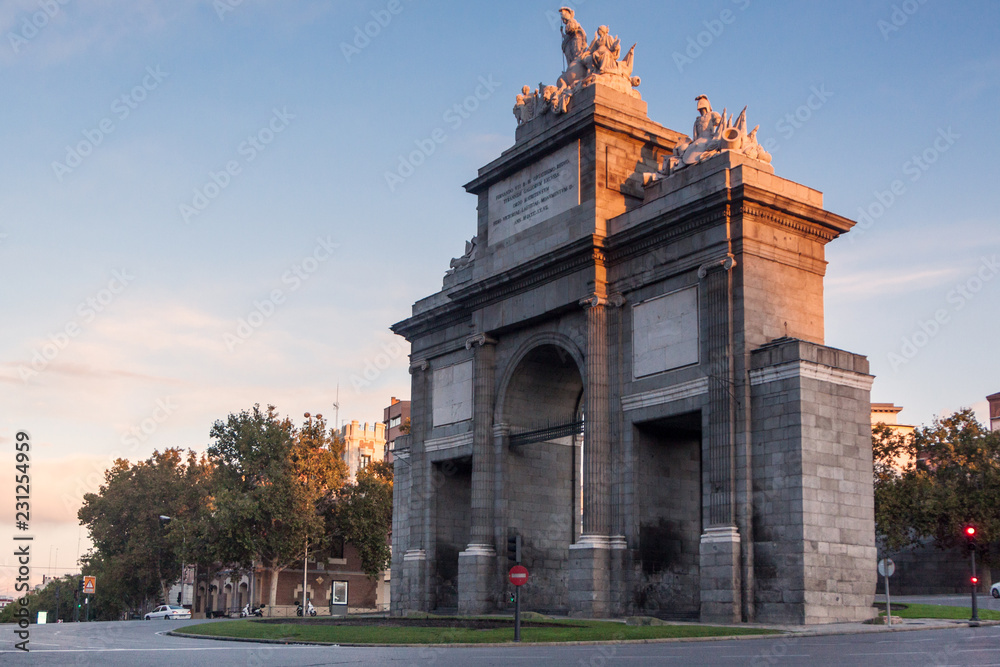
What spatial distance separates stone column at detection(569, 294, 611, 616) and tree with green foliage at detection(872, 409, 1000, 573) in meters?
26.7

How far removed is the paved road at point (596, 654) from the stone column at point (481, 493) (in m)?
17.8

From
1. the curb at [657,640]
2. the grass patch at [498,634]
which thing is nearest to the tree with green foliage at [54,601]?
the grass patch at [498,634]

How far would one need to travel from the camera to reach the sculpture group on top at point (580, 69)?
42.6 metres

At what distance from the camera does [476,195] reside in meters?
47.9

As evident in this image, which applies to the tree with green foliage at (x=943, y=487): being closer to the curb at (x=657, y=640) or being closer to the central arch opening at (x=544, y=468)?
the central arch opening at (x=544, y=468)

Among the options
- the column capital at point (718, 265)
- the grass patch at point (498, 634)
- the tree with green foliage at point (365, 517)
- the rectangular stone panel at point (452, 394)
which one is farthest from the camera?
the tree with green foliage at point (365, 517)

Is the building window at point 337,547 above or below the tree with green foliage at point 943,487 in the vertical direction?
below

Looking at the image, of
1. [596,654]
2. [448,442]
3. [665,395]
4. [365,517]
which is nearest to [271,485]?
[365,517]

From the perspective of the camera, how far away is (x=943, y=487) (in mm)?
60375

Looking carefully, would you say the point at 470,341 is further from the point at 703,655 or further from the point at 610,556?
the point at 703,655

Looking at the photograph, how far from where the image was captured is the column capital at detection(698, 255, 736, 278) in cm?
3472

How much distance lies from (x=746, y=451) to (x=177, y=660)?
63.7 ft

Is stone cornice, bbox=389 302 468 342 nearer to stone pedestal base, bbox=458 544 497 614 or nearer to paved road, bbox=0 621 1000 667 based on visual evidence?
stone pedestal base, bbox=458 544 497 614

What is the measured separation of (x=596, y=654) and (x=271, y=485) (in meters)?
50.5
